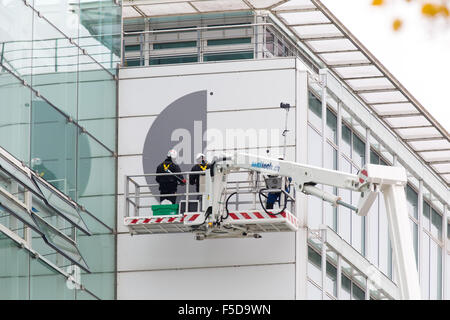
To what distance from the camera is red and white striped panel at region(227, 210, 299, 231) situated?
2728 centimetres

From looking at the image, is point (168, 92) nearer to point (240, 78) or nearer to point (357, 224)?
point (240, 78)

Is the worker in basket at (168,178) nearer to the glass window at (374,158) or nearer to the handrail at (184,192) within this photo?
the handrail at (184,192)

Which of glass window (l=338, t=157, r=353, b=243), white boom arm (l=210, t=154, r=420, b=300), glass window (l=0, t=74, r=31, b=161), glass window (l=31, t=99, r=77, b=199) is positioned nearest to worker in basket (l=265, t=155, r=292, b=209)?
white boom arm (l=210, t=154, r=420, b=300)

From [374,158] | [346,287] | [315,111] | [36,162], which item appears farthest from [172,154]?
[374,158]

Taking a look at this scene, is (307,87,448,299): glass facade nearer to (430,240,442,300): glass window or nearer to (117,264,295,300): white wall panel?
(430,240,442,300): glass window

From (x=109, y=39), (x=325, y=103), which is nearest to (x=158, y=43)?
(x=109, y=39)

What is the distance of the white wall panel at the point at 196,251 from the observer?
93.8 ft

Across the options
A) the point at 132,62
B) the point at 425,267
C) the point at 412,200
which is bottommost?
the point at 425,267

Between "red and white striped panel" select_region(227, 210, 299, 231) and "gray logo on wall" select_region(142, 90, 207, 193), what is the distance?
248 cm

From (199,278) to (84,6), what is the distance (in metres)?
6.69

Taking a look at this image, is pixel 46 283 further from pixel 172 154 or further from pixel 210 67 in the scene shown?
pixel 210 67

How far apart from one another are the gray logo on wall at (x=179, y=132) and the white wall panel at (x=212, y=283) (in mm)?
2059

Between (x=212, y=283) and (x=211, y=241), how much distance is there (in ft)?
3.16

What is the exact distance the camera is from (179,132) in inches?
1169
